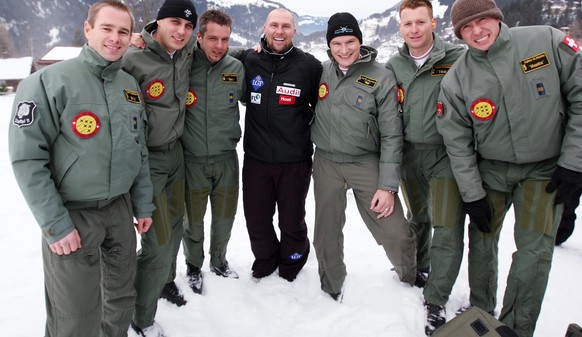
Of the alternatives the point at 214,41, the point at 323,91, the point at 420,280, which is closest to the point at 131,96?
the point at 214,41

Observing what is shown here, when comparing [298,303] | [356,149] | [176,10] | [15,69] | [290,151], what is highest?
[176,10]

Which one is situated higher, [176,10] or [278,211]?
[176,10]

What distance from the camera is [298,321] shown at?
3.26 meters

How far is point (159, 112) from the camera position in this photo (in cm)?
287

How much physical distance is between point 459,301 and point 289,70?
2.63 metres

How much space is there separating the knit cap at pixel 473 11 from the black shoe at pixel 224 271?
3.05 meters

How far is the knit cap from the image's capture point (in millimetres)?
2387

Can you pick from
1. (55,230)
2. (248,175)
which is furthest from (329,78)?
(55,230)

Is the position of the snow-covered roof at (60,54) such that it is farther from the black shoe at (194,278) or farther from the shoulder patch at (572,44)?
the shoulder patch at (572,44)

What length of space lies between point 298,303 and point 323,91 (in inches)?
79.2

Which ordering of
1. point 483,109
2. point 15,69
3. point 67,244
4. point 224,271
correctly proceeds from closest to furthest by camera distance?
point 67,244
point 483,109
point 224,271
point 15,69

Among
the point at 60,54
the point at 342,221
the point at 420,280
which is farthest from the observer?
the point at 60,54

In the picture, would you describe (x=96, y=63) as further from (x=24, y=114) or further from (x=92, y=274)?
(x=92, y=274)

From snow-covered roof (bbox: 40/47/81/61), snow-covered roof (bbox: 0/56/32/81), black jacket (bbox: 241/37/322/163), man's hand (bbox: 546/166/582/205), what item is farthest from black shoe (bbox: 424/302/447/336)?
snow-covered roof (bbox: 0/56/32/81)
